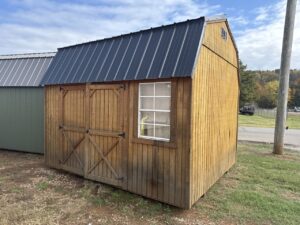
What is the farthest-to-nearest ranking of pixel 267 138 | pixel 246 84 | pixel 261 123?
pixel 246 84 → pixel 261 123 → pixel 267 138

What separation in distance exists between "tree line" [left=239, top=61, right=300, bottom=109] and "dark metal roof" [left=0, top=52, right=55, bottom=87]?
30.8m

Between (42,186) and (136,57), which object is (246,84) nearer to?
(136,57)

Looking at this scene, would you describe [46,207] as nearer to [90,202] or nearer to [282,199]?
[90,202]

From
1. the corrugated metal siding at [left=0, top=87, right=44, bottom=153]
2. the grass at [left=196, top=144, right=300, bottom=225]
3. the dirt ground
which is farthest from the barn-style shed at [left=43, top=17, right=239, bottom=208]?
the corrugated metal siding at [left=0, top=87, right=44, bottom=153]

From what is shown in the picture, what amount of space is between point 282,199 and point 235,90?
3707 mm

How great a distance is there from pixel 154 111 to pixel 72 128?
2.75 meters

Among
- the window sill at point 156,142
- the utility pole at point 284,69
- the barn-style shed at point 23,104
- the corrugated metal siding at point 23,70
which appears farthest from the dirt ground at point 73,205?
the utility pole at point 284,69

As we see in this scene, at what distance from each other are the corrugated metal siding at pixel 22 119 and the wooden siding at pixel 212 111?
21.2 feet

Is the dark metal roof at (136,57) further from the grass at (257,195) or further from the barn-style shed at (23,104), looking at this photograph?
the grass at (257,195)

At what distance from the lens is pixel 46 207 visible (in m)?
4.88

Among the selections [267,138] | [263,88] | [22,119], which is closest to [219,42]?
[22,119]

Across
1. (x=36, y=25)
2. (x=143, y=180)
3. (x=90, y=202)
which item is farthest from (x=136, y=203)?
(x=36, y=25)

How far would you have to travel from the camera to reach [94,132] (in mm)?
6105

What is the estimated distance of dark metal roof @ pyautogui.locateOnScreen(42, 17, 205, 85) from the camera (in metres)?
4.66
